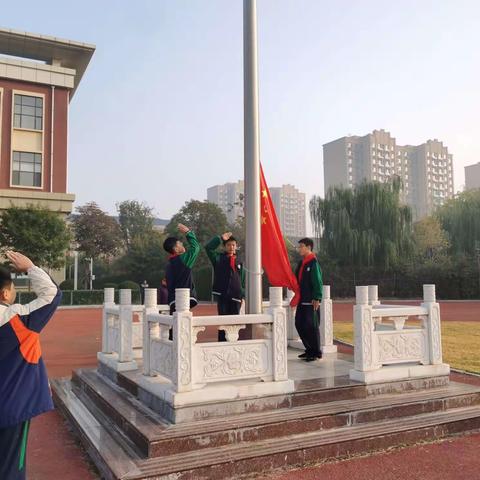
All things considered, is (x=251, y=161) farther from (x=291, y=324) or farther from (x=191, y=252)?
(x=291, y=324)

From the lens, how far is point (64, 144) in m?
24.1

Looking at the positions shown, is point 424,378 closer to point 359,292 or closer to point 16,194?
point 359,292

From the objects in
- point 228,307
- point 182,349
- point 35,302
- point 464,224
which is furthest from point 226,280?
point 464,224

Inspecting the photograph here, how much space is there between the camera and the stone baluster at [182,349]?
3.48 metres

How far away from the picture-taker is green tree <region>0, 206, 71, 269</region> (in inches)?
781

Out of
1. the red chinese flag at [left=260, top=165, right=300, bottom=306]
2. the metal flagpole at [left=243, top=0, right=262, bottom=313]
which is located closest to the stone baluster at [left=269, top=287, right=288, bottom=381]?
the metal flagpole at [left=243, top=0, right=262, bottom=313]

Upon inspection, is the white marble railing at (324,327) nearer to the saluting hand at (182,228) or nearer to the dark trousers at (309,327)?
the dark trousers at (309,327)

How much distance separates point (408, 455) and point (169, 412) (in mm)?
1854

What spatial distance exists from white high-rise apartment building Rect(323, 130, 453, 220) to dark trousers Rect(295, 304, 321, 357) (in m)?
58.5

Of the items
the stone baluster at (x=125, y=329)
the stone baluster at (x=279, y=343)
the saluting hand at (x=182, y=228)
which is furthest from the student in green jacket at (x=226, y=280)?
the stone baluster at (x=279, y=343)

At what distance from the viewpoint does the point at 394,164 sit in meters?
68.6

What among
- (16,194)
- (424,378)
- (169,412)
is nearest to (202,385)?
(169,412)

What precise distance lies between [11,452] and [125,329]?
2.66 meters

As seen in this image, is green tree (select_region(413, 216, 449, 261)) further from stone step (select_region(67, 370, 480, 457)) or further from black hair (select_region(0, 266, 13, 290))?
black hair (select_region(0, 266, 13, 290))
